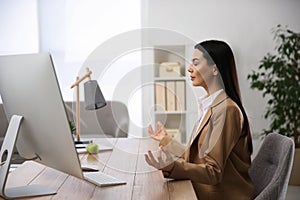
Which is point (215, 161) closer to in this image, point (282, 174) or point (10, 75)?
point (282, 174)

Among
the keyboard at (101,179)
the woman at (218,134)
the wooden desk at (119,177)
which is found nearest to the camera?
the wooden desk at (119,177)

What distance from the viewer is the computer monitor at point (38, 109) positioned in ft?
4.77

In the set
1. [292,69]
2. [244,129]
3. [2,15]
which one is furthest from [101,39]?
[244,129]

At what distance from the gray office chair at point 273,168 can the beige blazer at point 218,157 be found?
0.10 meters

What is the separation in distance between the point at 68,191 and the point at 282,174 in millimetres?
805

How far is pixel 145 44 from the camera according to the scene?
5.28m

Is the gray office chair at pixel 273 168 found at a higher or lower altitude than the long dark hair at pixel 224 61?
lower

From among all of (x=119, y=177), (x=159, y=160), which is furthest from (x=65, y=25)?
(x=159, y=160)

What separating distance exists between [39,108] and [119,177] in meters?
0.44

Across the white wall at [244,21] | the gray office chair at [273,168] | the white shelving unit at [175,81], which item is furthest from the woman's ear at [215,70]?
the white wall at [244,21]

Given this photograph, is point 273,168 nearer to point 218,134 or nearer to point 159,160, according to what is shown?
point 218,134

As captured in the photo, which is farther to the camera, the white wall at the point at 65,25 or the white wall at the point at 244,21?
the white wall at the point at 65,25

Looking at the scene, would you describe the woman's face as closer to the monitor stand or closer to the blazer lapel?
the blazer lapel

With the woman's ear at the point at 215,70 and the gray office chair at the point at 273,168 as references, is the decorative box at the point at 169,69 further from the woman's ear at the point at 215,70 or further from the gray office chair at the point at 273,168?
the woman's ear at the point at 215,70
